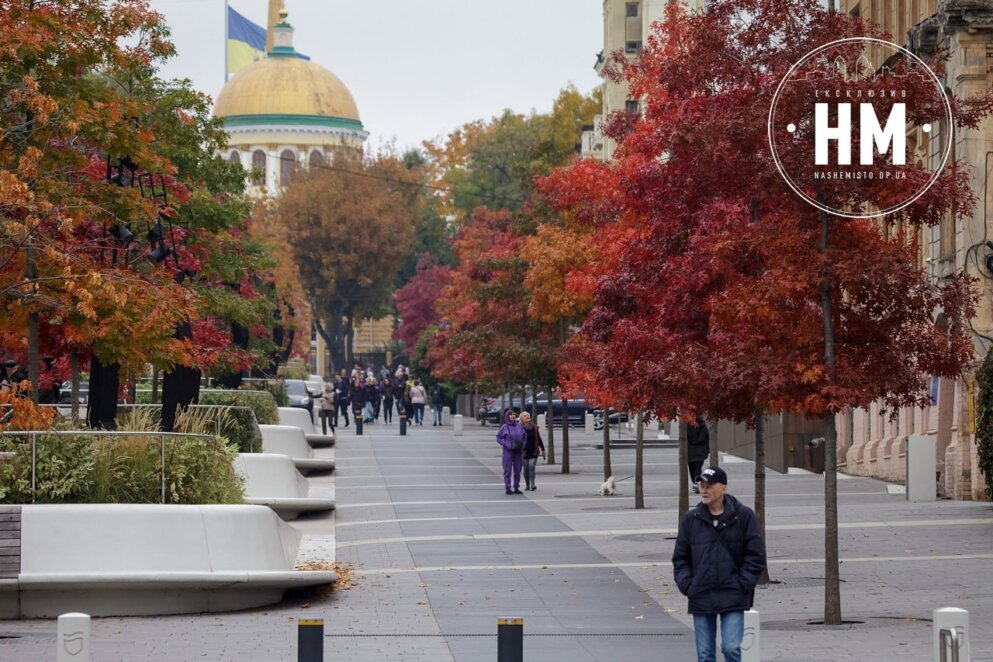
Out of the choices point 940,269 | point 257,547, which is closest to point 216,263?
point 940,269

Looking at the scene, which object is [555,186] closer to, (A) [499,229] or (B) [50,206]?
(B) [50,206]

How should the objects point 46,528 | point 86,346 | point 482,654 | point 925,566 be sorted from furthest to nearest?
point 86,346, point 925,566, point 46,528, point 482,654

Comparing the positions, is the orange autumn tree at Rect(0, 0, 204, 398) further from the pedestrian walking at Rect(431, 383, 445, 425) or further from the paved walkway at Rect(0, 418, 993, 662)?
the pedestrian walking at Rect(431, 383, 445, 425)

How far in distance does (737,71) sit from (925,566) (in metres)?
5.96

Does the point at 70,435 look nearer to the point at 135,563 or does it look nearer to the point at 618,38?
the point at 135,563

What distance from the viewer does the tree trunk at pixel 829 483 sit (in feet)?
54.1

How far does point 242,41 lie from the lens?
445 feet

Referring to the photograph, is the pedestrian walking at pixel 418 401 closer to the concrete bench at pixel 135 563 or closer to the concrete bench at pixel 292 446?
the concrete bench at pixel 292 446

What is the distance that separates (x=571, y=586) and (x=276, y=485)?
Answer: 9.88m

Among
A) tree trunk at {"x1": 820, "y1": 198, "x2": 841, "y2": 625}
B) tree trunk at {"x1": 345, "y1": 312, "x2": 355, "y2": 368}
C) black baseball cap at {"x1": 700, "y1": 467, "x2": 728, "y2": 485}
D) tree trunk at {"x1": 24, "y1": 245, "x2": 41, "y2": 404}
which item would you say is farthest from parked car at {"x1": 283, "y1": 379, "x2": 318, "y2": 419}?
black baseball cap at {"x1": 700, "y1": 467, "x2": 728, "y2": 485}

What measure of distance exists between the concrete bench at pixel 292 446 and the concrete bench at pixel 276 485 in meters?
6.48

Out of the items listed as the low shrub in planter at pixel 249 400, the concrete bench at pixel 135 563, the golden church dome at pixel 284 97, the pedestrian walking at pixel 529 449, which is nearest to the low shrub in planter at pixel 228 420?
the low shrub in planter at pixel 249 400

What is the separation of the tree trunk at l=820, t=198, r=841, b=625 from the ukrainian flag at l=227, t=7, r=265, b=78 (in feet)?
379

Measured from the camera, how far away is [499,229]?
59.6 metres
